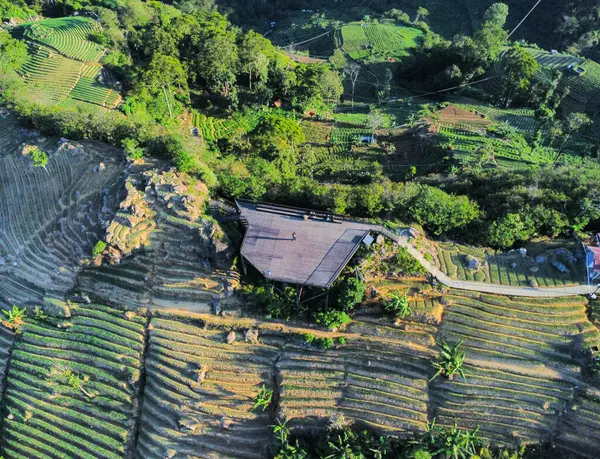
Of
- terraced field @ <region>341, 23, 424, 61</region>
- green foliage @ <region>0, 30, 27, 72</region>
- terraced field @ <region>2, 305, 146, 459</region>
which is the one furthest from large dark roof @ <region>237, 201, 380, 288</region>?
terraced field @ <region>341, 23, 424, 61</region>

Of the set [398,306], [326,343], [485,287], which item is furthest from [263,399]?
[485,287]

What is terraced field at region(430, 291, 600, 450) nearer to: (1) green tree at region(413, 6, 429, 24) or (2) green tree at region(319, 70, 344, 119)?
(2) green tree at region(319, 70, 344, 119)

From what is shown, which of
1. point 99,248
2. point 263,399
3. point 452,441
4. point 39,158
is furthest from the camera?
point 39,158

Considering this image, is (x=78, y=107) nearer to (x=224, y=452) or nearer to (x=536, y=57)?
(x=224, y=452)

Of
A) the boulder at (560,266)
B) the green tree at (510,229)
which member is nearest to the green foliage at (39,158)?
the green tree at (510,229)

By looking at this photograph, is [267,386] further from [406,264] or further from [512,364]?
[512,364]

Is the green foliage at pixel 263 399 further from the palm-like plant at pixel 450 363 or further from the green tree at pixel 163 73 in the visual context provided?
the green tree at pixel 163 73
